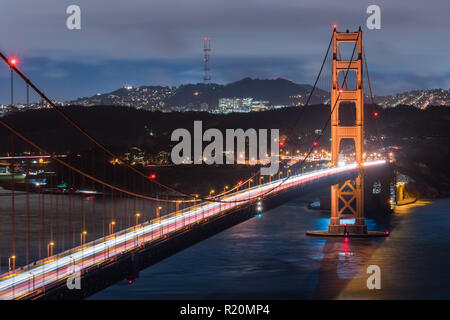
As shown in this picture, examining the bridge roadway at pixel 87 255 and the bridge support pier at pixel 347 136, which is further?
the bridge support pier at pixel 347 136

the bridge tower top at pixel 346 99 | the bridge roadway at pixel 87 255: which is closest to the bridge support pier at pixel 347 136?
the bridge tower top at pixel 346 99

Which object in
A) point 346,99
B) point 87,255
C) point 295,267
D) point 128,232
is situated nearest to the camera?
point 87,255

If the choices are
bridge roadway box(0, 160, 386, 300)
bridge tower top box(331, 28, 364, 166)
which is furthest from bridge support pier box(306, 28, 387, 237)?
bridge roadway box(0, 160, 386, 300)

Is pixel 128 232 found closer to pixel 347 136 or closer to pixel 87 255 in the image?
pixel 87 255

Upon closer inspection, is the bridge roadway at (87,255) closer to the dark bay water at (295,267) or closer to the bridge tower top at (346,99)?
the dark bay water at (295,267)

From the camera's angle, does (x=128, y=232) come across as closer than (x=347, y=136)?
Yes

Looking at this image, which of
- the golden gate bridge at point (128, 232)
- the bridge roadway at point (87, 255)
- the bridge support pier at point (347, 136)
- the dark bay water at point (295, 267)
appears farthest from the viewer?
the bridge support pier at point (347, 136)

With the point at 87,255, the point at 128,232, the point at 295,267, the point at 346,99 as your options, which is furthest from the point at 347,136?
the point at 87,255

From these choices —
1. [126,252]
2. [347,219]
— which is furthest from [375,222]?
[126,252]

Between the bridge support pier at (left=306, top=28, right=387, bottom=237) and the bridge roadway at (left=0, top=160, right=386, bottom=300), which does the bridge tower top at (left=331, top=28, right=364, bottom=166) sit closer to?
the bridge support pier at (left=306, top=28, right=387, bottom=237)
